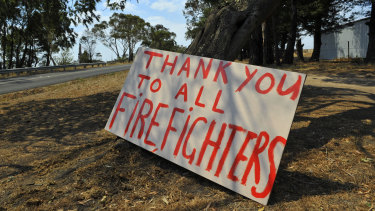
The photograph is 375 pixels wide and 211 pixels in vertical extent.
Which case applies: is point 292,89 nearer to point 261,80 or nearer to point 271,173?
point 261,80

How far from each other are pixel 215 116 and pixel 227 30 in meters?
2.03

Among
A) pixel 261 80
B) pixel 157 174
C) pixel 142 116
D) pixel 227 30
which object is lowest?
pixel 157 174

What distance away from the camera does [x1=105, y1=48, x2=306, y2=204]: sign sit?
8.04 ft

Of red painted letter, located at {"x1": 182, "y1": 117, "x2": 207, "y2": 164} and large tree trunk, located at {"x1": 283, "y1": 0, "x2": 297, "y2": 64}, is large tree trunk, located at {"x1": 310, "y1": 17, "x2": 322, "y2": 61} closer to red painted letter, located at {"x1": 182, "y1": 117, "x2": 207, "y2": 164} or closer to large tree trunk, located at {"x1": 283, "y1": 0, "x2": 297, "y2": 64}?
large tree trunk, located at {"x1": 283, "y1": 0, "x2": 297, "y2": 64}

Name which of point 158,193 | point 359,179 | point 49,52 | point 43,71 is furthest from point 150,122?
point 49,52

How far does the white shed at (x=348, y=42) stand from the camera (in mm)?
26578

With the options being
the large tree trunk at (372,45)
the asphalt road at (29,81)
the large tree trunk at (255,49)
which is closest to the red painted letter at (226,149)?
the asphalt road at (29,81)

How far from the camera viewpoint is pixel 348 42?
2867 centimetres

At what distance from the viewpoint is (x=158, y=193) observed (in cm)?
265

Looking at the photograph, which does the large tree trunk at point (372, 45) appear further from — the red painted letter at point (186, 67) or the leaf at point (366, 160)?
the red painted letter at point (186, 67)

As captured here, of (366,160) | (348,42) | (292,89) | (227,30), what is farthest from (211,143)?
(348,42)

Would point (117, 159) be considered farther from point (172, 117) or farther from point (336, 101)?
point (336, 101)

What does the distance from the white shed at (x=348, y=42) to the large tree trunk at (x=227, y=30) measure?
25.4 m

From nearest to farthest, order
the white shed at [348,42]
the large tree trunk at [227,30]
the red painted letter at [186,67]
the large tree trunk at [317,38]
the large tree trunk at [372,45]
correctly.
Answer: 1. the red painted letter at [186,67]
2. the large tree trunk at [227,30]
3. the large tree trunk at [372,45]
4. the large tree trunk at [317,38]
5. the white shed at [348,42]
